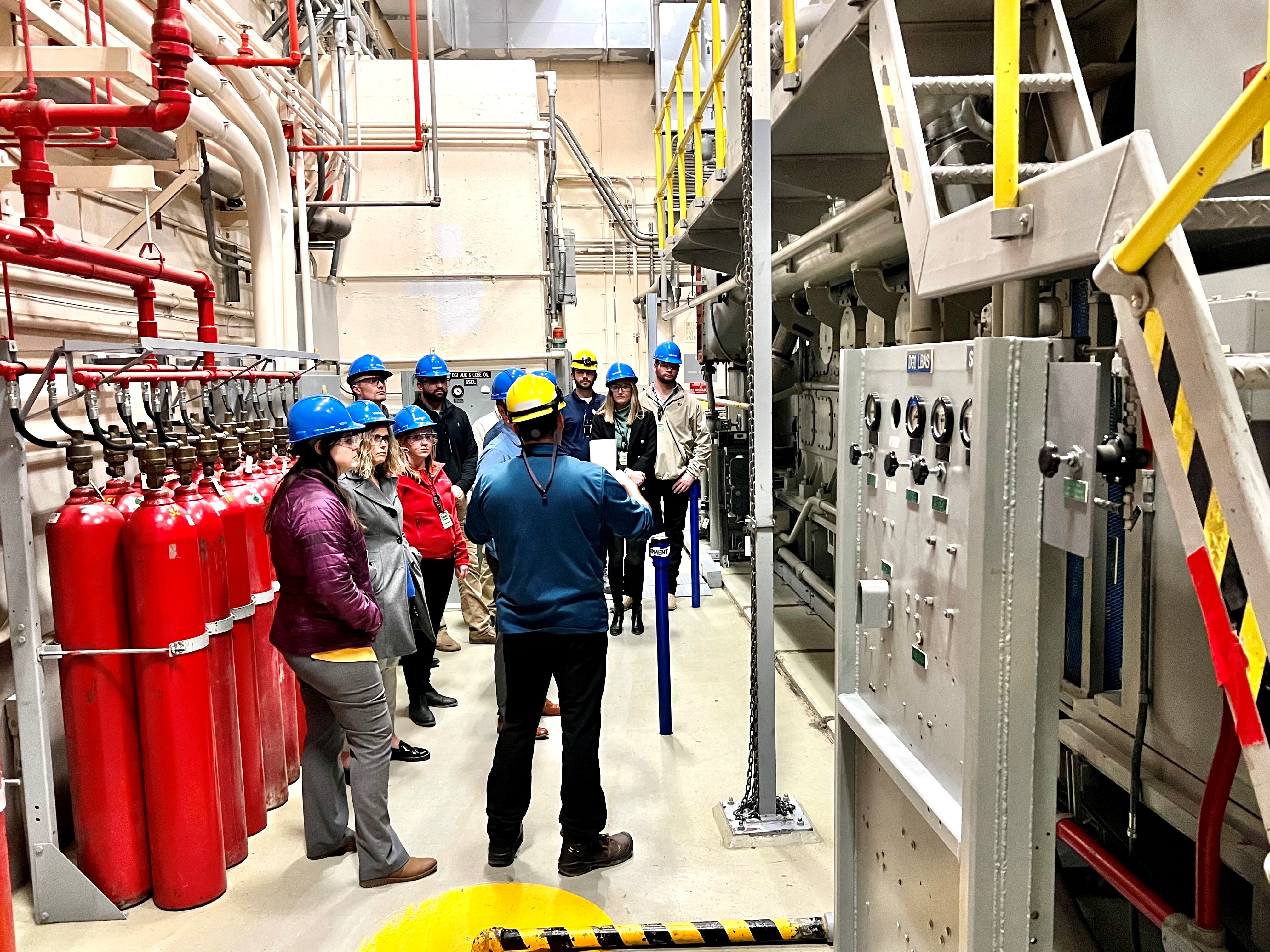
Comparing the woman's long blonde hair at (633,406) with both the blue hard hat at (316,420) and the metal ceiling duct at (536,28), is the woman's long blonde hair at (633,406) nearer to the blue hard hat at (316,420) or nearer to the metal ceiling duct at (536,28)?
the blue hard hat at (316,420)

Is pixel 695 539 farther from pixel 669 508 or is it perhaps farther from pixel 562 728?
pixel 562 728

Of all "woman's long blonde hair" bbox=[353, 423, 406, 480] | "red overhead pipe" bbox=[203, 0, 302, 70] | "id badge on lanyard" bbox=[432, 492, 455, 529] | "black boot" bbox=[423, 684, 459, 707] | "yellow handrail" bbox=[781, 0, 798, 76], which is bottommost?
"black boot" bbox=[423, 684, 459, 707]

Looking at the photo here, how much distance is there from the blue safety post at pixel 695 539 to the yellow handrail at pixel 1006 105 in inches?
182

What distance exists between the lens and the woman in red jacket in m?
4.65

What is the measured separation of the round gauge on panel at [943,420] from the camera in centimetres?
187

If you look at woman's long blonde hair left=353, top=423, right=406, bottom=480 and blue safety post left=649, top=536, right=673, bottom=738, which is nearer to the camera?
woman's long blonde hair left=353, top=423, right=406, bottom=480

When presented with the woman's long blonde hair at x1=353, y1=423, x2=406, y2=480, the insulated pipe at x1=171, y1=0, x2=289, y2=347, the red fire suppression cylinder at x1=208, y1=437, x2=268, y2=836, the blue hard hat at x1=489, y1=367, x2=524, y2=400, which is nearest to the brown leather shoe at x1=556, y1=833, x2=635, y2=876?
the red fire suppression cylinder at x1=208, y1=437, x2=268, y2=836

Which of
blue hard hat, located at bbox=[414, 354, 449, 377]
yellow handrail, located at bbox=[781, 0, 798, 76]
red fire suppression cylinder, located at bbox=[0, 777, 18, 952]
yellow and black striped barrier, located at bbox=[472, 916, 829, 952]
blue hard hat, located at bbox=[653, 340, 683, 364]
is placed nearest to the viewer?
red fire suppression cylinder, located at bbox=[0, 777, 18, 952]

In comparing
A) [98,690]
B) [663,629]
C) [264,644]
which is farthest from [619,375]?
[98,690]

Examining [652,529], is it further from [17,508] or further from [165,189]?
[165,189]

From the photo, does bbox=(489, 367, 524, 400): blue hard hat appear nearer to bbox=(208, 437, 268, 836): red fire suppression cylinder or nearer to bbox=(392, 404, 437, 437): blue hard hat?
bbox=(392, 404, 437, 437): blue hard hat

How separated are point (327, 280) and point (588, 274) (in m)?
5.61

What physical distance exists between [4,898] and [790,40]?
144 inches

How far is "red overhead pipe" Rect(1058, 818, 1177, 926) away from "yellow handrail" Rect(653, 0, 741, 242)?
3077mm
